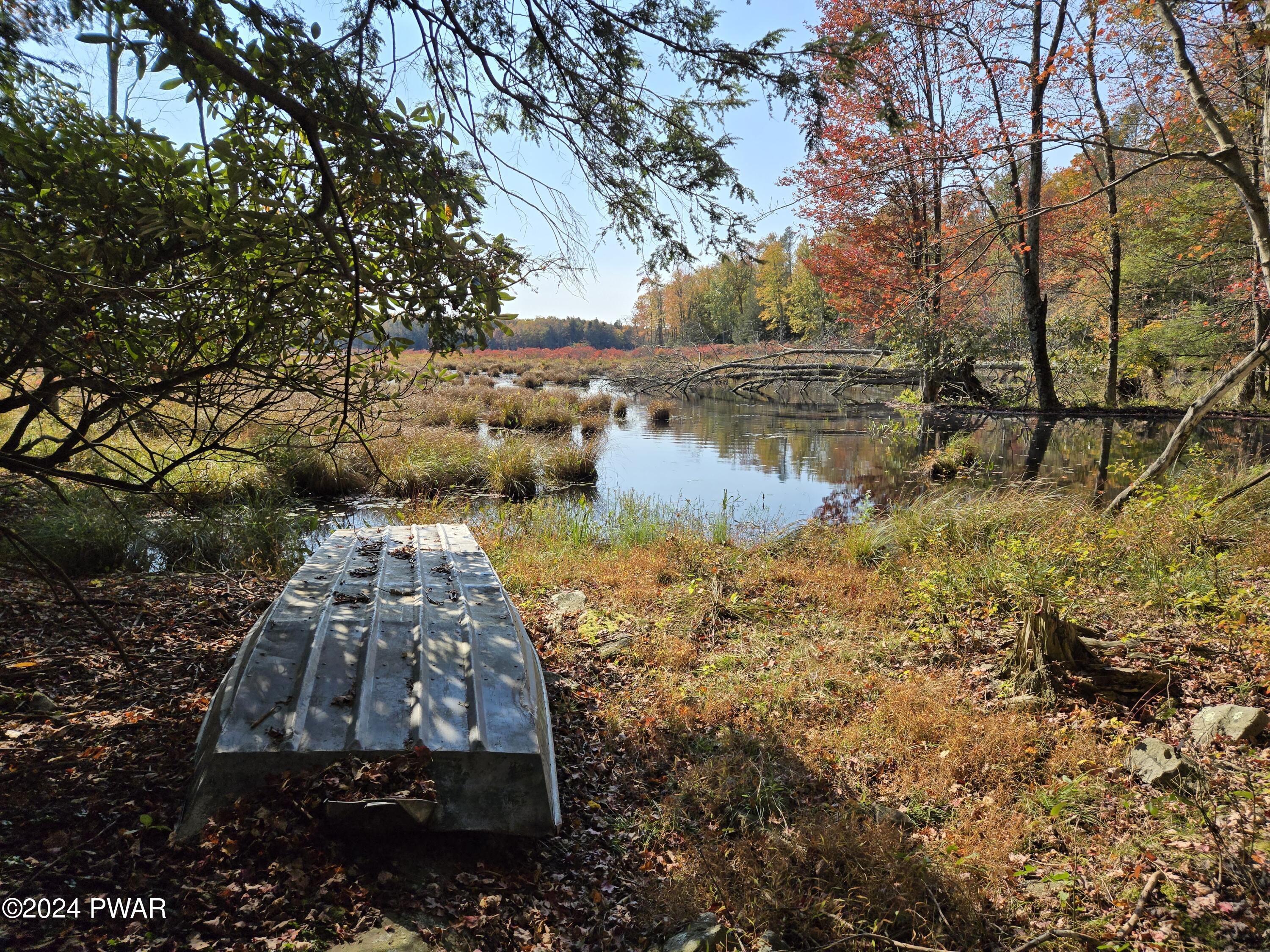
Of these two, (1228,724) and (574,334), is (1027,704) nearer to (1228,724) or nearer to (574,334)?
(1228,724)

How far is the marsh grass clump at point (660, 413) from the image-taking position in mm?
19422

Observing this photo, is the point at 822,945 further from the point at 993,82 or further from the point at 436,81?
the point at 993,82

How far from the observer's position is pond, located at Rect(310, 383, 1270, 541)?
10078 mm

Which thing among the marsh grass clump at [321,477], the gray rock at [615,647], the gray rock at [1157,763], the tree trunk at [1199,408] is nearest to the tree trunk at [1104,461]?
the tree trunk at [1199,408]

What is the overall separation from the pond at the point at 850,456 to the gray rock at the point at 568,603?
128 inches

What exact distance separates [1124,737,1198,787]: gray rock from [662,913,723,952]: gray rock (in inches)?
80.5

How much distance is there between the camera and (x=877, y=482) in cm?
1166

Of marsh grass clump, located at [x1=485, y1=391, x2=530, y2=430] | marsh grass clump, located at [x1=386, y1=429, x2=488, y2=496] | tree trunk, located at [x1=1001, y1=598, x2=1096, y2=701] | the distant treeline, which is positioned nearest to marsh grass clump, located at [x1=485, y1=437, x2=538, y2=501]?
marsh grass clump, located at [x1=386, y1=429, x2=488, y2=496]

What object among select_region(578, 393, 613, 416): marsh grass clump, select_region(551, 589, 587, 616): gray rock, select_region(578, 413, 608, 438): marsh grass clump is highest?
select_region(578, 393, 613, 416): marsh grass clump

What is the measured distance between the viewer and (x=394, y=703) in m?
2.66

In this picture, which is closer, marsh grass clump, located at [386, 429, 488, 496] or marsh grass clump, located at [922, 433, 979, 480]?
marsh grass clump, located at [386, 429, 488, 496]

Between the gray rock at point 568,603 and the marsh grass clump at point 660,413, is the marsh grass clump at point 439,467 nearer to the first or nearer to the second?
the gray rock at point 568,603

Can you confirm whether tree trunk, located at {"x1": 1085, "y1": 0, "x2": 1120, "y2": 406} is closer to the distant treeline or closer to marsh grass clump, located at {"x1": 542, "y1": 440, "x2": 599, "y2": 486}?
marsh grass clump, located at {"x1": 542, "y1": 440, "x2": 599, "y2": 486}

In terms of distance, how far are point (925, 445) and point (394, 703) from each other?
14357mm
